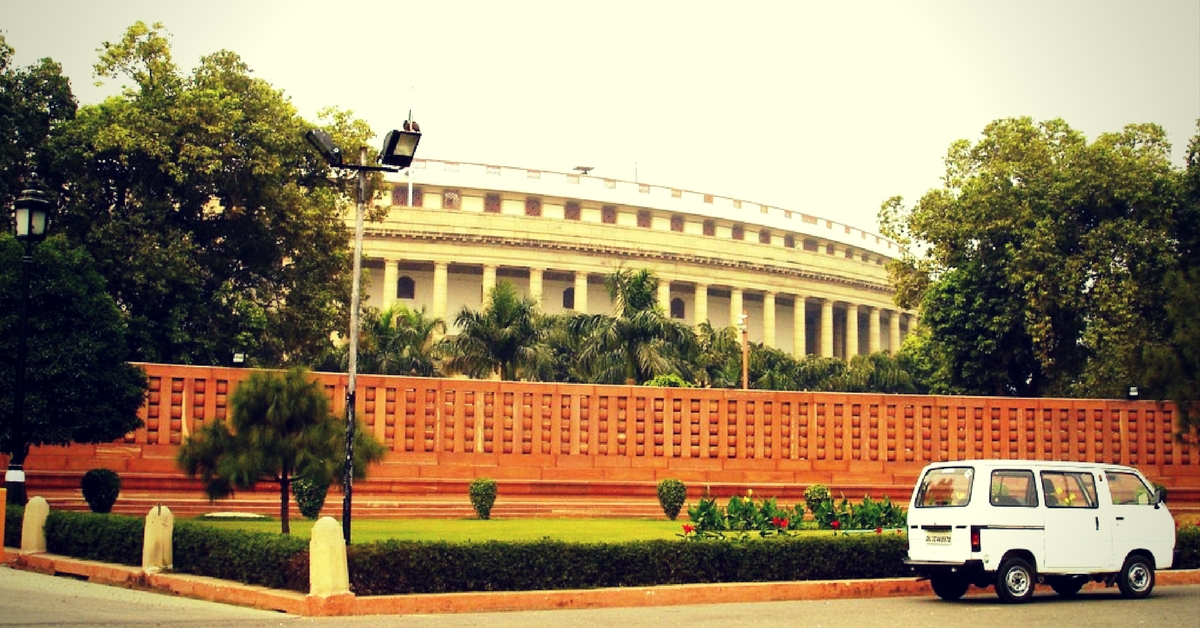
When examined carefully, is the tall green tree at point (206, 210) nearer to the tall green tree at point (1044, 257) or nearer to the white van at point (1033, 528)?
the tall green tree at point (1044, 257)

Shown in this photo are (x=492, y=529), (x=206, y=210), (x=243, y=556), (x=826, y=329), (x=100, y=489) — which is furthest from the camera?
(x=826, y=329)

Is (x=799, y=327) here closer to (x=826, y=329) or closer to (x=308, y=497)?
(x=826, y=329)

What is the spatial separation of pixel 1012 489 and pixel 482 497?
1238cm

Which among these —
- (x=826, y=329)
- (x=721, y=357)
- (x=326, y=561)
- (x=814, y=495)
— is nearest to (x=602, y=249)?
(x=826, y=329)

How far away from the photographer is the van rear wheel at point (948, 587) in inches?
679

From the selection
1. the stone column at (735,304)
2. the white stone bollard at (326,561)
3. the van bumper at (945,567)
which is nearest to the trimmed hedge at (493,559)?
the white stone bollard at (326,561)

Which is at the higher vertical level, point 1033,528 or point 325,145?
point 325,145

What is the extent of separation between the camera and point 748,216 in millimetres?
81750

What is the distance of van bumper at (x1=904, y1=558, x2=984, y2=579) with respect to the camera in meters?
16.4

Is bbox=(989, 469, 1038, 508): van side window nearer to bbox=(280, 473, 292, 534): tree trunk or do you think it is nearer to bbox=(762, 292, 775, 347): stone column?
bbox=(280, 473, 292, 534): tree trunk

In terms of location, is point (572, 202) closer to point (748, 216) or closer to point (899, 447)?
point (748, 216)

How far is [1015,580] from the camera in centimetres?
1669

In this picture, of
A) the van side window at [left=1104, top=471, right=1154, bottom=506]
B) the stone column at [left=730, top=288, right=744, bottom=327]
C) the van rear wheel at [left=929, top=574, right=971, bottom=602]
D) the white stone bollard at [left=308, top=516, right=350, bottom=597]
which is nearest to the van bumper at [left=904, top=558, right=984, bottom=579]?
the van rear wheel at [left=929, top=574, right=971, bottom=602]

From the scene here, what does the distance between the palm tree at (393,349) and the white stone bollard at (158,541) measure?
28558 mm
